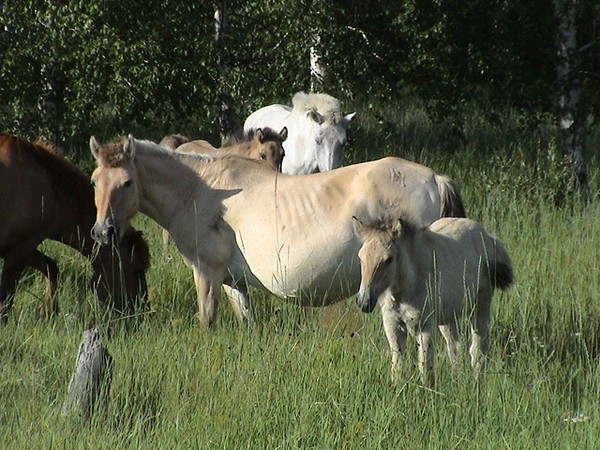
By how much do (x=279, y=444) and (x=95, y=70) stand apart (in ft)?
25.5

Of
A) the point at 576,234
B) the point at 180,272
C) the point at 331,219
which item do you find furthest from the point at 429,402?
the point at 576,234

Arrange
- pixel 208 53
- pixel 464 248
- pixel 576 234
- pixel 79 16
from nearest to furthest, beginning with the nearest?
pixel 464 248 → pixel 576 234 → pixel 79 16 → pixel 208 53

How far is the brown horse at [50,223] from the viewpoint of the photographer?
791cm

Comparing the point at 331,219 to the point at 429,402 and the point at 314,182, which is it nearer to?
the point at 314,182

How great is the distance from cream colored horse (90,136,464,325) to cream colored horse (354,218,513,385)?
0.59 meters

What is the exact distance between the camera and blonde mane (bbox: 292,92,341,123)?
36.9ft

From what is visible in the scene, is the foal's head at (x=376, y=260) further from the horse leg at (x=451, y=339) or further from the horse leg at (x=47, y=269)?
the horse leg at (x=47, y=269)

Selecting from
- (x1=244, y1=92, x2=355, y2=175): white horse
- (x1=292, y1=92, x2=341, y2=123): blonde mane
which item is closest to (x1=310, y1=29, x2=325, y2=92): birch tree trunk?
(x1=244, y1=92, x2=355, y2=175): white horse

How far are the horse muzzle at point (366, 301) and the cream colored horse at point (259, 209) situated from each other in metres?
1.30

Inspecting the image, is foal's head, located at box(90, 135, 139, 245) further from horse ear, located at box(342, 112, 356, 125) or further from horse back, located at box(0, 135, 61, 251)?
horse ear, located at box(342, 112, 356, 125)

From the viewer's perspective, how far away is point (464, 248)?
19.9ft

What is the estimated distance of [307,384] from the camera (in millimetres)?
5469

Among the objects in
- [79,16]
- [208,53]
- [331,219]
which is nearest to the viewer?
[331,219]

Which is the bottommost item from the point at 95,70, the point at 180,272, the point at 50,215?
the point at 180,272
